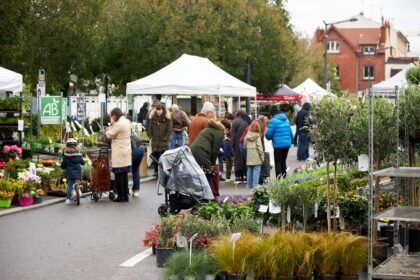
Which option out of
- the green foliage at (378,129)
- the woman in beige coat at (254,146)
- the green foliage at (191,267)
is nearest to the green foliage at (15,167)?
the woman in beige coat at (254,146)

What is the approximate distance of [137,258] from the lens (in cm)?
1065

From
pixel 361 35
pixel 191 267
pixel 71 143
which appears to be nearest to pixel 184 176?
pixel 71 143

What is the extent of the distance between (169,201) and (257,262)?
18.3 ft

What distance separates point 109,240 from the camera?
12.2 meters

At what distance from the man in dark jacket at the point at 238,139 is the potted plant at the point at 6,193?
6.31m

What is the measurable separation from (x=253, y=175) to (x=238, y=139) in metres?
1.27

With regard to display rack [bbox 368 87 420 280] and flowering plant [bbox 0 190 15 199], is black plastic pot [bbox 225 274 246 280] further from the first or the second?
flowering plant [bbox 0 190 15 199]

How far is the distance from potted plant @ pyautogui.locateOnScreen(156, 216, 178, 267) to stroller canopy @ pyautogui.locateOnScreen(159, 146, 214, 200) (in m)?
3.06

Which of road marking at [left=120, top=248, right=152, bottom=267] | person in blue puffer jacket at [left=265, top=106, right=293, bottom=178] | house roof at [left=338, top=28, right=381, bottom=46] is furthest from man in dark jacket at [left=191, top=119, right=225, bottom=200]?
house roof at [left=338, top=28, right=381, bottom=46]

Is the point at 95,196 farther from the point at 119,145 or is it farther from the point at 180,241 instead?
the point at 180,241

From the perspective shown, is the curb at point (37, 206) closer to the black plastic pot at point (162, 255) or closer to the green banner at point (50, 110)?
the black plastic pot at point (162, 255)

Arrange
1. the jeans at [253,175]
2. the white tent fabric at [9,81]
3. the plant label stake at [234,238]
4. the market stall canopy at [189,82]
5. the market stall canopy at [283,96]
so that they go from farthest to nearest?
the market stall canopy at [283,96] → the market stall canopy at [189,82] → the jeans at [253,175] → the white tent fabric at [9,81] → the plant label stake at [234,238]

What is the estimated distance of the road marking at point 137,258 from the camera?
1029 cm

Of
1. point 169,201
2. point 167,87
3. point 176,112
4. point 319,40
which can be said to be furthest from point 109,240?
point 319,40
